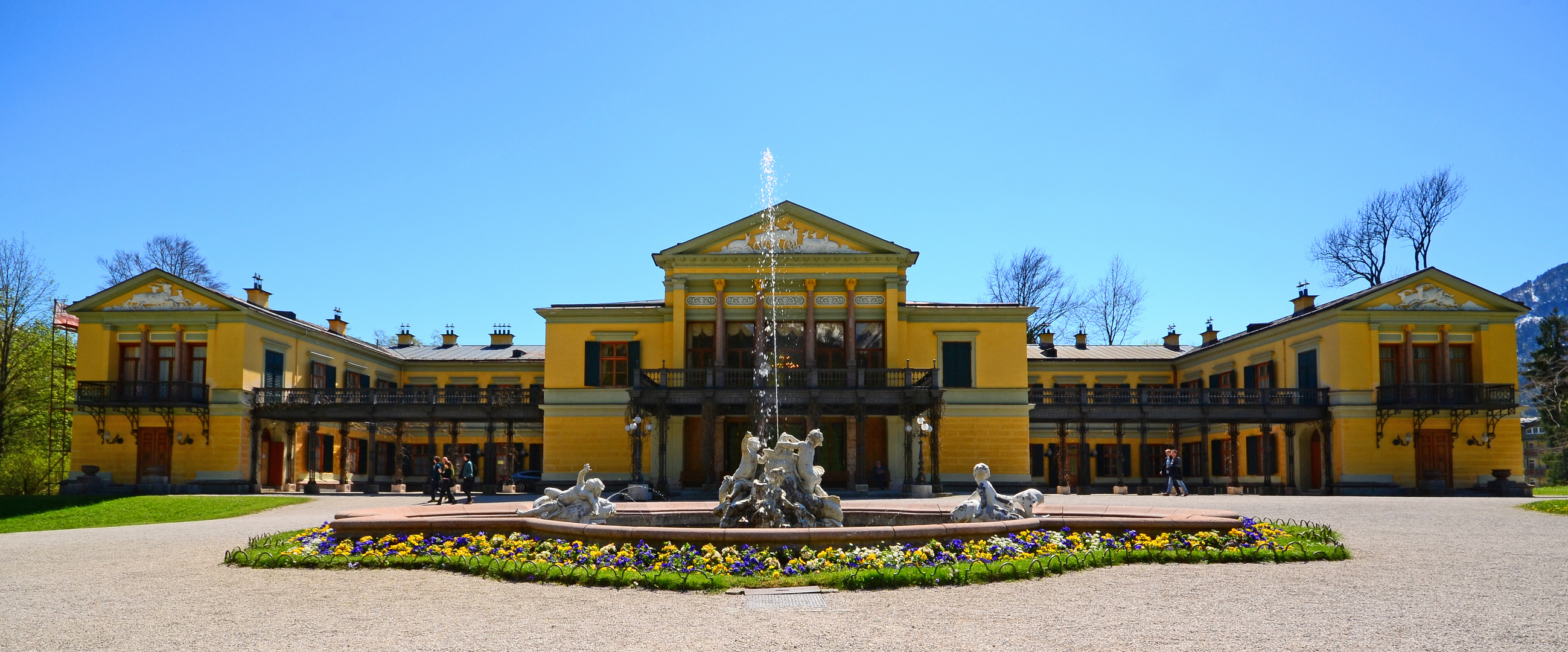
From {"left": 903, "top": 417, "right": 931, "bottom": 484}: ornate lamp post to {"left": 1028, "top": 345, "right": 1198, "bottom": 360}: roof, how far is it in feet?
36.6

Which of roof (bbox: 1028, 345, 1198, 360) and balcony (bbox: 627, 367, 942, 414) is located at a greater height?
roof (bbox: 1028, 345, 1198, 360)

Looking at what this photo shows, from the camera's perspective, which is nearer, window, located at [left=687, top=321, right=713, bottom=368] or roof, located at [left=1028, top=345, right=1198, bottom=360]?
window, located at [left=687, top=321, right=713, bottom=368]

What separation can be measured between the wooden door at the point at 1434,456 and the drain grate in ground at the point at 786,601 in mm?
30778

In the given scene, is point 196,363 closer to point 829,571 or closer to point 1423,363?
point 829,571

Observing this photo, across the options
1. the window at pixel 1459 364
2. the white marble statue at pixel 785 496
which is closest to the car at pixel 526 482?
the white marble statue at pixel 785 496

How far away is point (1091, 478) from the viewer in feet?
137

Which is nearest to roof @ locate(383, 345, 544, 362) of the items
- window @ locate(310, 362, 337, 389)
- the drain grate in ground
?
window @ locate(310, 362, 337, 389)

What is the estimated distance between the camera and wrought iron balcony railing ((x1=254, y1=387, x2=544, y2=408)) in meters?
34.2

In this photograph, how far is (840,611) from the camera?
8.41 meters

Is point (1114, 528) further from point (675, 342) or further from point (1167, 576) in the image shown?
point (675, 342)

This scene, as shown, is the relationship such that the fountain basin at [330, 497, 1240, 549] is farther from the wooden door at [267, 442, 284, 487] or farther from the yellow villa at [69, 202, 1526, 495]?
the wooden door at [267, 442, 284, 487]

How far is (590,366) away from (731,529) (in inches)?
940

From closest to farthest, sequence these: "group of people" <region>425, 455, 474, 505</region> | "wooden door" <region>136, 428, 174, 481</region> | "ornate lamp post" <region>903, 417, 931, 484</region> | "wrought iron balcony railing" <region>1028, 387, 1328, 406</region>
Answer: "group of people" <region>425, 455, 474, 505</region> < "ornate lamp post" <region>903, 417, 931, 484</region> < "wrought iron balcony railing" <region>1028, 387, 1328, 406</region> < "wooden door" <region>136, 428, 174, 481</region>

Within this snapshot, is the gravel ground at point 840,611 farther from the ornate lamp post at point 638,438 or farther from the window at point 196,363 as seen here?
the window at point 196,363
